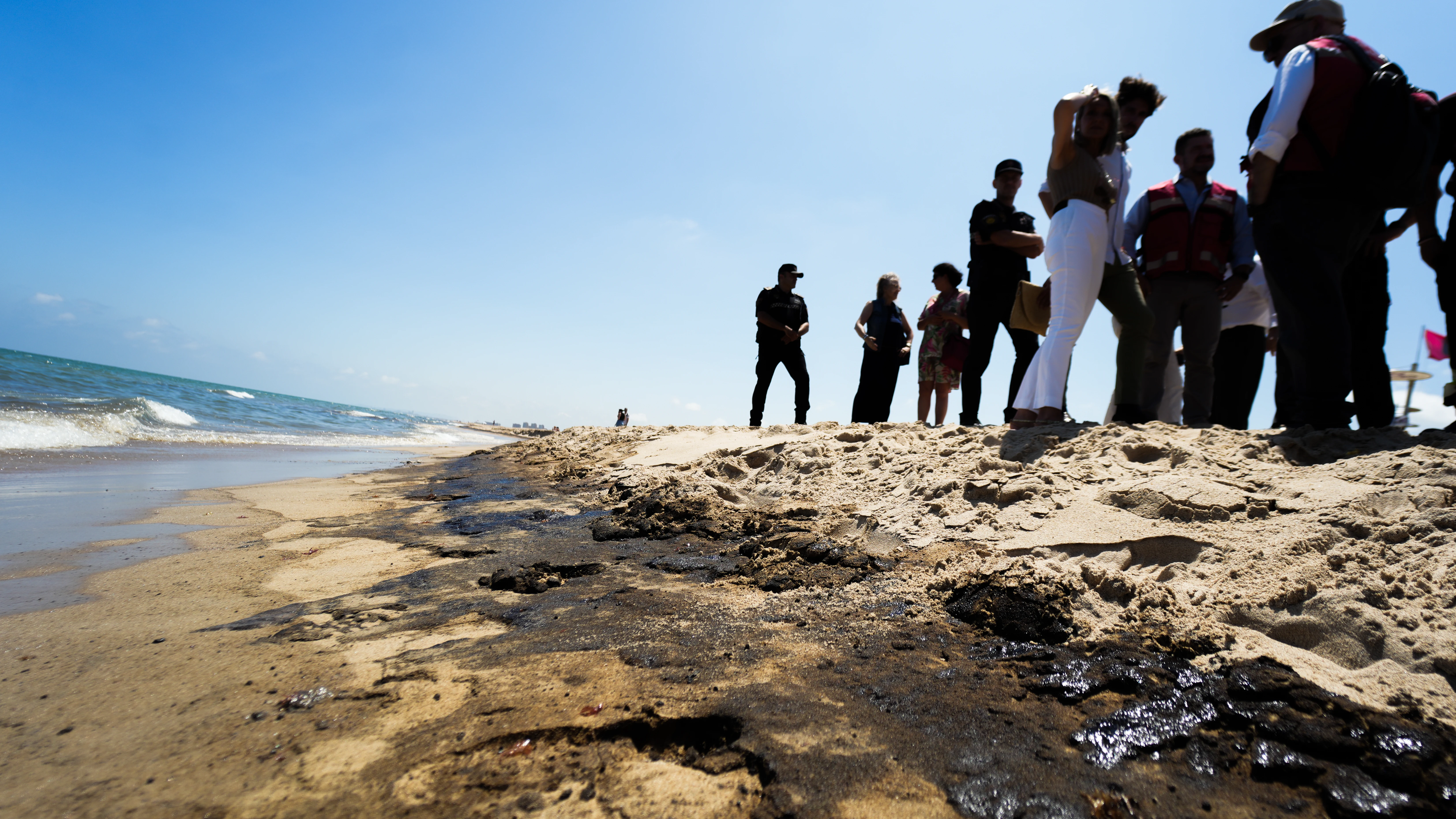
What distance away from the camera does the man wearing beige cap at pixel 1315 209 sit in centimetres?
262

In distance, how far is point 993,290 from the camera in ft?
14.3

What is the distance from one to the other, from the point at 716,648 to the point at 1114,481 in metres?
1.84

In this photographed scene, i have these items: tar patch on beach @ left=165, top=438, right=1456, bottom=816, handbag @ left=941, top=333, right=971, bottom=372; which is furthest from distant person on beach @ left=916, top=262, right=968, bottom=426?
tar patch on beach @ left=165, top=438, right=1456, bottom=816

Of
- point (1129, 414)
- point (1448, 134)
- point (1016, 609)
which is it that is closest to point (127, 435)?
point (1016, 609)

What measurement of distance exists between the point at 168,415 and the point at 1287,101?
15987 millimetres

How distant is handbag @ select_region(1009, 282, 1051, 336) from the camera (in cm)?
362

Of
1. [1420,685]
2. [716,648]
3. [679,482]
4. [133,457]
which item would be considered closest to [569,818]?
[716,648]

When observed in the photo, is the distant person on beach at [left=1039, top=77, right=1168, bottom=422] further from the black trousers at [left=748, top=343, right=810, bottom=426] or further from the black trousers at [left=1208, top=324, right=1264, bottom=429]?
the black trousers at [left=748, top=343, right=810, bottom=426]

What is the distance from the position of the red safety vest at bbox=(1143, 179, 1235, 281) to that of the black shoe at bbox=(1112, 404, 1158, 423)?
90 centimetres

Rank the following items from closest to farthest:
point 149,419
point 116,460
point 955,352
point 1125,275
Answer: point 1125,275
point 955,352
point 116,460
point 149,419

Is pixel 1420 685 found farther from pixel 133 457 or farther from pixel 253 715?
pixel 133 457

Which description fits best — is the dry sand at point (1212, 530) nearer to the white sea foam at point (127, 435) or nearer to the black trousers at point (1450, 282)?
the black trousers at point (1450, 282)

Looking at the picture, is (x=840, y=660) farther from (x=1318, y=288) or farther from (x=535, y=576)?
(x=1318, y=288)

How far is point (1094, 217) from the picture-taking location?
3180 mm
